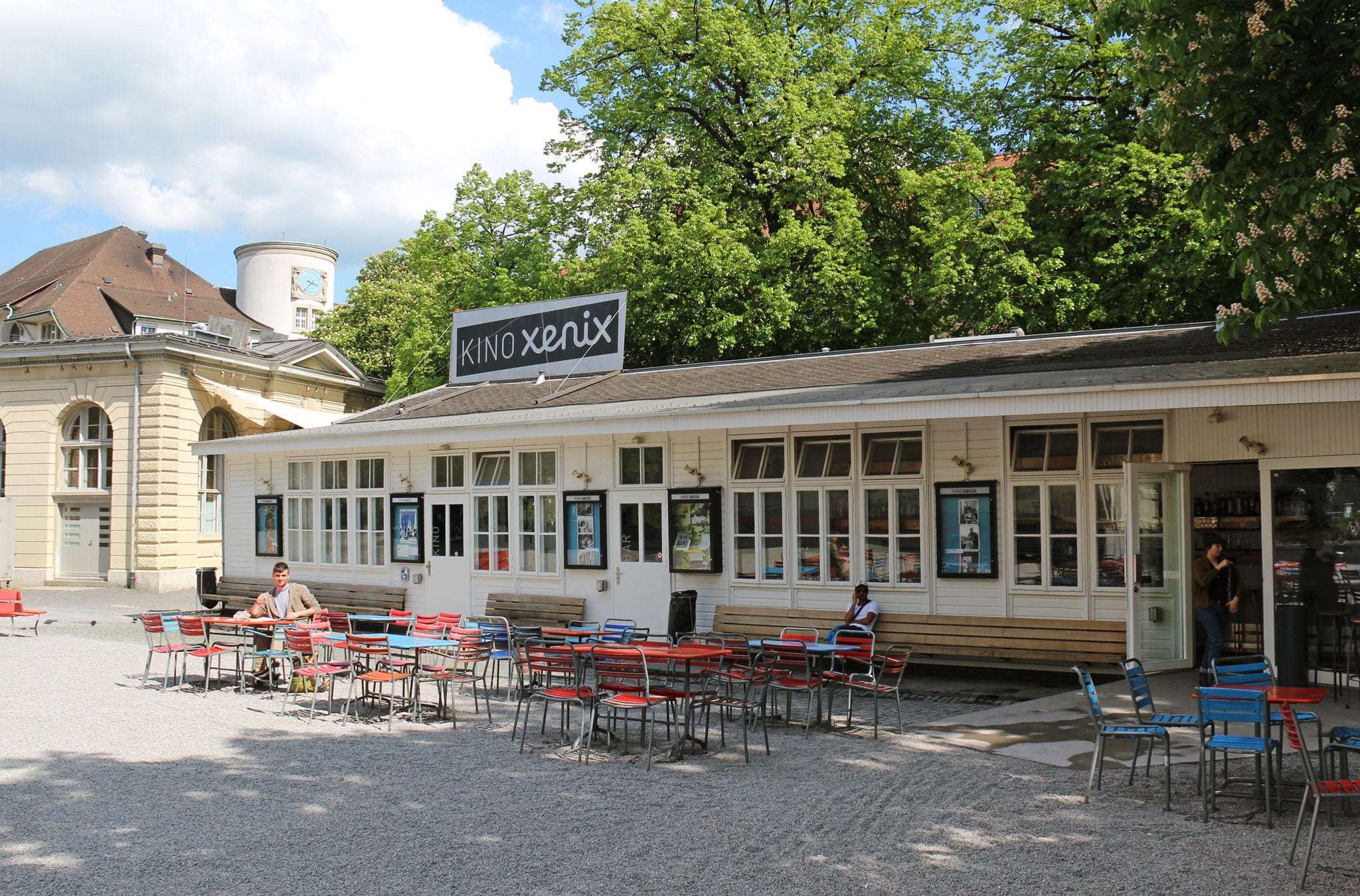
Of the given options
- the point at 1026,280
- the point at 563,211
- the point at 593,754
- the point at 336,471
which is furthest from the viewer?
the point at 563,211

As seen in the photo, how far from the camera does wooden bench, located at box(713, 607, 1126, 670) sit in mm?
11633

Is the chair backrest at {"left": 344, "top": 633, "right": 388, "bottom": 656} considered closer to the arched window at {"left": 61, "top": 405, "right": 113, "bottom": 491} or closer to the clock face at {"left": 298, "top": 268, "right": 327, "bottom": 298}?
the arched window at {"left": 61, "top": 405, "right": 113, "bottom": 491}

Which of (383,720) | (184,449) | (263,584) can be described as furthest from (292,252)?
(383,720)

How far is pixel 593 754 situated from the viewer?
8.72 meters

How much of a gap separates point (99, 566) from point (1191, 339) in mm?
25784

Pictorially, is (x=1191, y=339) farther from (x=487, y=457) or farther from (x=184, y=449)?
(x=184, y=449)

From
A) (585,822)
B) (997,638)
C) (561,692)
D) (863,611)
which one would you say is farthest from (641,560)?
(585,822)

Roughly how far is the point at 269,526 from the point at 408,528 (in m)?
3.65

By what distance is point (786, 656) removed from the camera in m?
10.3

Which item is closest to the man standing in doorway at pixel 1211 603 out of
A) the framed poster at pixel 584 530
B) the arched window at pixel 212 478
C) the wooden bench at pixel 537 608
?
the framed poster at pixel 584 530

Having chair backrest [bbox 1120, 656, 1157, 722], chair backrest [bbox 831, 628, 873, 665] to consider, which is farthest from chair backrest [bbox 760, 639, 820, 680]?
chair backrest [bbox 1120, 656, 1157, 722]

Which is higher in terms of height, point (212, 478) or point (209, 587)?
point (212, 478)

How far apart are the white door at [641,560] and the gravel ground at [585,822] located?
17.3 feet

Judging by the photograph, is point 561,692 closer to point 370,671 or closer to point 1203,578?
point 370,671
